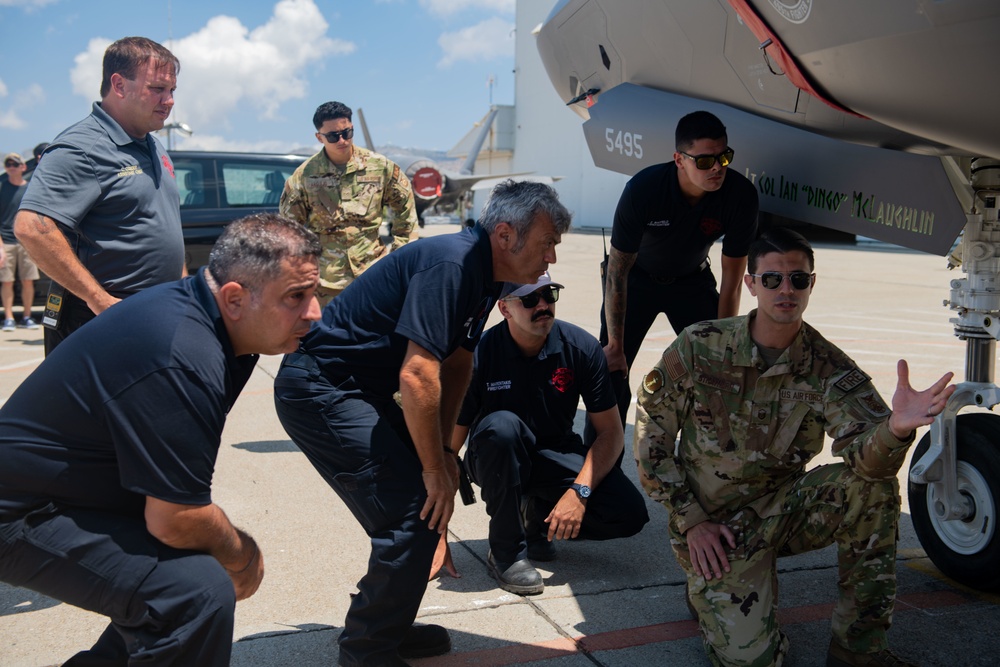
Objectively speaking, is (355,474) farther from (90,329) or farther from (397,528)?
(90,329)

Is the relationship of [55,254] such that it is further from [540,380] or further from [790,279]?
[790,279]

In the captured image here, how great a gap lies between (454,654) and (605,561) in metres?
0.98

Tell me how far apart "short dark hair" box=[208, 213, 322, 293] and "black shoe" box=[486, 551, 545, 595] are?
1.69m

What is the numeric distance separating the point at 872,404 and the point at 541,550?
1485 mm

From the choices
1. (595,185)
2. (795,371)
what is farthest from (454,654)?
(595,185)

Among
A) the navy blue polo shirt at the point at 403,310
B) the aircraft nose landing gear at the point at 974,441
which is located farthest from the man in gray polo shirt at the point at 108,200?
the aircraft nose landing gear at the point at 974,441

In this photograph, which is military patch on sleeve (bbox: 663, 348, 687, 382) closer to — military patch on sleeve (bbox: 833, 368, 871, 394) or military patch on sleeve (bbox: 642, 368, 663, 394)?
military patch on sleeve (bbox: 642, 368, 663, 394)

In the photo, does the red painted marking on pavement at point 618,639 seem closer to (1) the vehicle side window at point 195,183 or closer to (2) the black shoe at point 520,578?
(2) the black shoe at point 520,578

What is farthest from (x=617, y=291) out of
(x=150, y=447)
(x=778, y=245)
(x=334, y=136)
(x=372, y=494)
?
(x=150, y=447)

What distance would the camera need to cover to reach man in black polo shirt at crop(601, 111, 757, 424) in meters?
3.52

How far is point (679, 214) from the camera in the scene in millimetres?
3820

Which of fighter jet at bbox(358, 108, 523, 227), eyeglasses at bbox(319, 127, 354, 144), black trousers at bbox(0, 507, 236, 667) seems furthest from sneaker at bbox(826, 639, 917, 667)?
fighter jet at bbox(358, 108, 523, 227)

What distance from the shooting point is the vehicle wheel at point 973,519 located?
3086 mm

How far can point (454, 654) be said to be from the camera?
2.80m
